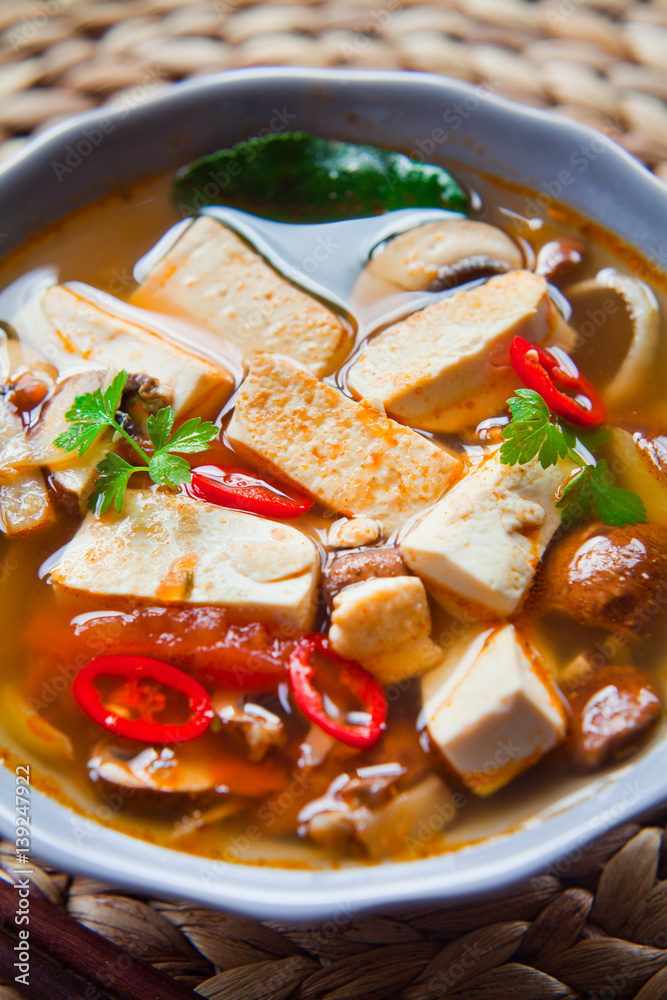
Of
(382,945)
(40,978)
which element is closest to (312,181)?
(382,945)

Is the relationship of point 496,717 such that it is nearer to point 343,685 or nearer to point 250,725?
point 343,685

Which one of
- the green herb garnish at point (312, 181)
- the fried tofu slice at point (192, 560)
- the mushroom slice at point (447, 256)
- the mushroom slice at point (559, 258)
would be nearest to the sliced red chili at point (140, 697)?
the fried tofu slice at point (192, 560)

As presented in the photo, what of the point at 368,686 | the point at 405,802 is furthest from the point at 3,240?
the point at 405,802

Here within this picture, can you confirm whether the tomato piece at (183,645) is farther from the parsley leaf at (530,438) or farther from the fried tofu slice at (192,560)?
the parsley leaf at (530,438)

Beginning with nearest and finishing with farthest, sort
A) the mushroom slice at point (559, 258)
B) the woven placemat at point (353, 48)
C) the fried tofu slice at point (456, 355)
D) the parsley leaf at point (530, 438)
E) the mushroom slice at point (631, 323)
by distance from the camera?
the parsley leaf at point (530, 438), the fried tofu slice at point (456, 355), the mushroom slice at point (631, 323), the mushroom slice at point (559, 258), the woven placemat at point (353, 48)

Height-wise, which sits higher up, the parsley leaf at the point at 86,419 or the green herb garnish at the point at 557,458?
the green herb garnish at the point at 557,458

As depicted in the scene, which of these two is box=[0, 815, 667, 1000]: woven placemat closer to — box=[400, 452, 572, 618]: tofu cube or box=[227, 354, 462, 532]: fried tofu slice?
box=[400, 452, 572, 618]: tofu cube

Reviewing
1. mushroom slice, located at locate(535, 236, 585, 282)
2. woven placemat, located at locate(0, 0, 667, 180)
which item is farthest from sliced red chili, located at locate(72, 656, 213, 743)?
woven placemat, located at locate(0, 0, 667, 180)

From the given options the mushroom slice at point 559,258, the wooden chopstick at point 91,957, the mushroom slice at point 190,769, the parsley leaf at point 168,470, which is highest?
the mushroom slice at point 559,258
